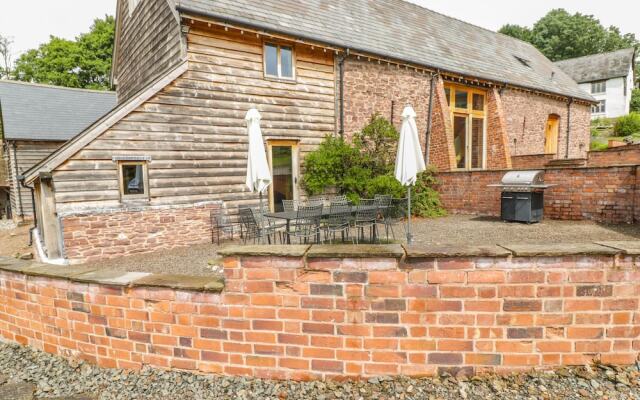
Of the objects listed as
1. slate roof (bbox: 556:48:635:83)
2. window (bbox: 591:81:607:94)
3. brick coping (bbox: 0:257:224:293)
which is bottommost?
brick coping (bbox: 0:257:224:293)

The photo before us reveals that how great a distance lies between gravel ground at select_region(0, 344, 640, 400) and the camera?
81.4 inches

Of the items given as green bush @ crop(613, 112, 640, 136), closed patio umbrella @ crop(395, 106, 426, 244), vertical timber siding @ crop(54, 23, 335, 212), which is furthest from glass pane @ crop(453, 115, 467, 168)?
green bush @ crop(613, 112, 640, 136)

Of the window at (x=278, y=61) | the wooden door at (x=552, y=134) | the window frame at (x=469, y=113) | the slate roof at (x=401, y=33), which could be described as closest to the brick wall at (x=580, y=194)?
the window frame at (x=469, y=113)

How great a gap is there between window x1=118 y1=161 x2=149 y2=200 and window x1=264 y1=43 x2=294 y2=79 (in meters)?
4.16

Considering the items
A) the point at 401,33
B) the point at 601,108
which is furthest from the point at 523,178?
the point at 601,108

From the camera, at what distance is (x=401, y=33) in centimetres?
1342

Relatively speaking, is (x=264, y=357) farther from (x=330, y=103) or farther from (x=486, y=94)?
(x=486, y=94)

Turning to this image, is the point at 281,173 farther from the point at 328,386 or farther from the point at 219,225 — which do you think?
the point at 328,386

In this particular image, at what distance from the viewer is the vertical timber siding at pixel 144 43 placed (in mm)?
8570

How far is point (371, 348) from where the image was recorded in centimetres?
224

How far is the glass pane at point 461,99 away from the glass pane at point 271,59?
8329mm

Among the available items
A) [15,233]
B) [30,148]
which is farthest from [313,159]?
[30,148]

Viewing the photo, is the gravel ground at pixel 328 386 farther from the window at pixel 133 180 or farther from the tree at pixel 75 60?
the tree at pixel 75 60

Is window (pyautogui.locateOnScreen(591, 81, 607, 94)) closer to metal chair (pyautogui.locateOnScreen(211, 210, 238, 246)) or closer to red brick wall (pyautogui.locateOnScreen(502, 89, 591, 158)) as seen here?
red brick wall (pyautogui.locateOnScreen(502, 89, 591, 158))
